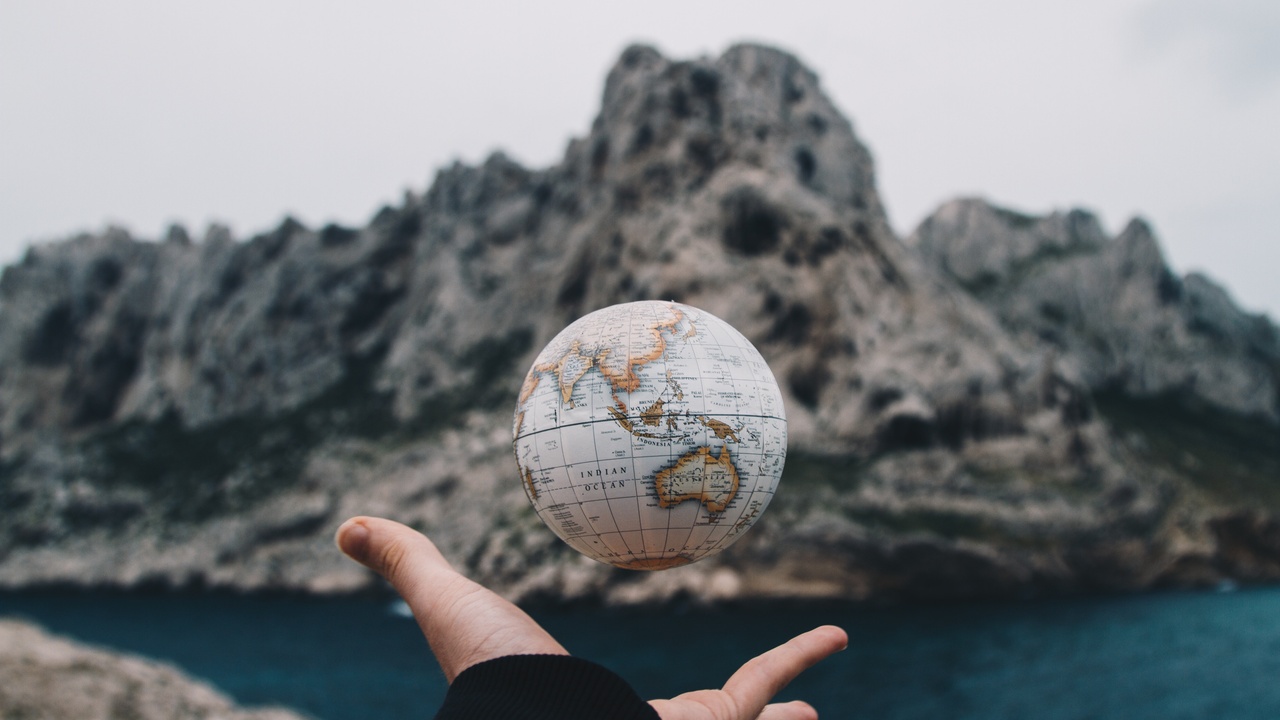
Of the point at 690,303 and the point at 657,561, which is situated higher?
the point at 690,303

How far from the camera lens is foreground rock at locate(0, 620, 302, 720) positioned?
1338 cm

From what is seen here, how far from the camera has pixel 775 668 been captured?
129 inches

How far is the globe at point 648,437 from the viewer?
4801 millimetres

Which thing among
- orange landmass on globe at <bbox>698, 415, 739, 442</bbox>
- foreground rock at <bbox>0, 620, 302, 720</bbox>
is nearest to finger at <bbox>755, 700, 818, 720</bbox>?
orange landmass on globe at <bbox>698, 415, 739, 442</bbox>

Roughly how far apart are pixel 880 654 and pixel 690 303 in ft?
122

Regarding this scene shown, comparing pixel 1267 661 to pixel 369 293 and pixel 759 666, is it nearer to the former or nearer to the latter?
pixel 759 666

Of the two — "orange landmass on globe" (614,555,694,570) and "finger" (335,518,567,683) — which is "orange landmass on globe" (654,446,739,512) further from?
"finger" (335,518,567,683)

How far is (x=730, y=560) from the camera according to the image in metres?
50.1

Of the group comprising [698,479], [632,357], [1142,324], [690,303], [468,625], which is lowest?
[468,625]

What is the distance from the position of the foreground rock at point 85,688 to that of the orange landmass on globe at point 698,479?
13532 millimetres

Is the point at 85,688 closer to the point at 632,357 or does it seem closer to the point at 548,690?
the point at 632,357

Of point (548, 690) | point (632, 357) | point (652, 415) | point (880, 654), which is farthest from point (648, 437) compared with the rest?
point (880, 654)

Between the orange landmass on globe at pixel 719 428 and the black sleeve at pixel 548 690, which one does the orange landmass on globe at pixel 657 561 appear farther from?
the black sleeve at pixel 548 690

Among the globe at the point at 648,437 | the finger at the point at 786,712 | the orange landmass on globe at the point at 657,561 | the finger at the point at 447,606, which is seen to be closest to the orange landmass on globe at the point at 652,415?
the globe at the point at 648,437
